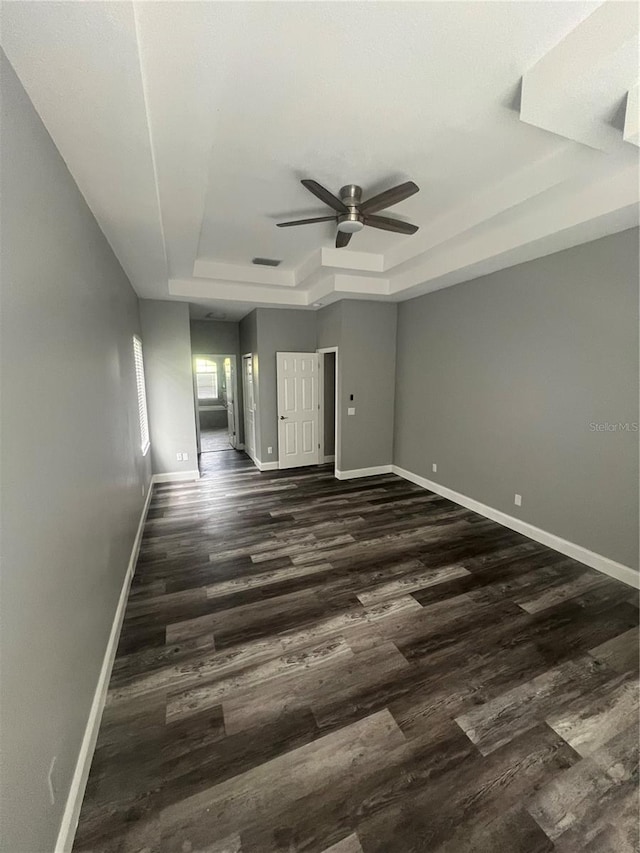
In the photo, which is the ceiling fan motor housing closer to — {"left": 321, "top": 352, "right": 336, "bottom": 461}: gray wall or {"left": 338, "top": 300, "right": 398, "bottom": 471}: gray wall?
{"left": 338, "top": 300, "right": 398, "bottom": 471}: gray wall

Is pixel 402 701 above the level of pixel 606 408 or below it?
below

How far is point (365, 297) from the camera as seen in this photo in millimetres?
4824

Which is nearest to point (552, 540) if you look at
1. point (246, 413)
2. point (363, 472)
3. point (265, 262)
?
point (363, 472)

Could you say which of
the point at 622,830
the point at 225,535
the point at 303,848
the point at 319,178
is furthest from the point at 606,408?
the point at 225,535

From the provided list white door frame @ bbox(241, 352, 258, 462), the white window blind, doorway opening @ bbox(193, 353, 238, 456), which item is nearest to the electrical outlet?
the white window blind

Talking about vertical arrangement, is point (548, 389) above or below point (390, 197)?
below

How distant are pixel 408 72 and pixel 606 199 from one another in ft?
5.52

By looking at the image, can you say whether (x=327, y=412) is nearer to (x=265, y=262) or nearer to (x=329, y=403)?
(x=329, y=403)

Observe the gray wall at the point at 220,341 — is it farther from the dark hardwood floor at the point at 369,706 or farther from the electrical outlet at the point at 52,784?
the electrical outlet at the point at 52,784

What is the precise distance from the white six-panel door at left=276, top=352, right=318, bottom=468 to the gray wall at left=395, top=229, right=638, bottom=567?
2.07 metres

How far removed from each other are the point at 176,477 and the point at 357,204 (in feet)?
14.5

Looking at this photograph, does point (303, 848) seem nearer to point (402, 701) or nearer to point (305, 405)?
point (402, 701)

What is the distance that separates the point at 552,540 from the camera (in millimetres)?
3244

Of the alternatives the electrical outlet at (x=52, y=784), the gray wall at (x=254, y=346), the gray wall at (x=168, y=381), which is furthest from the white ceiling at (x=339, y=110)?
the gray wall at (x=254, y=346)
